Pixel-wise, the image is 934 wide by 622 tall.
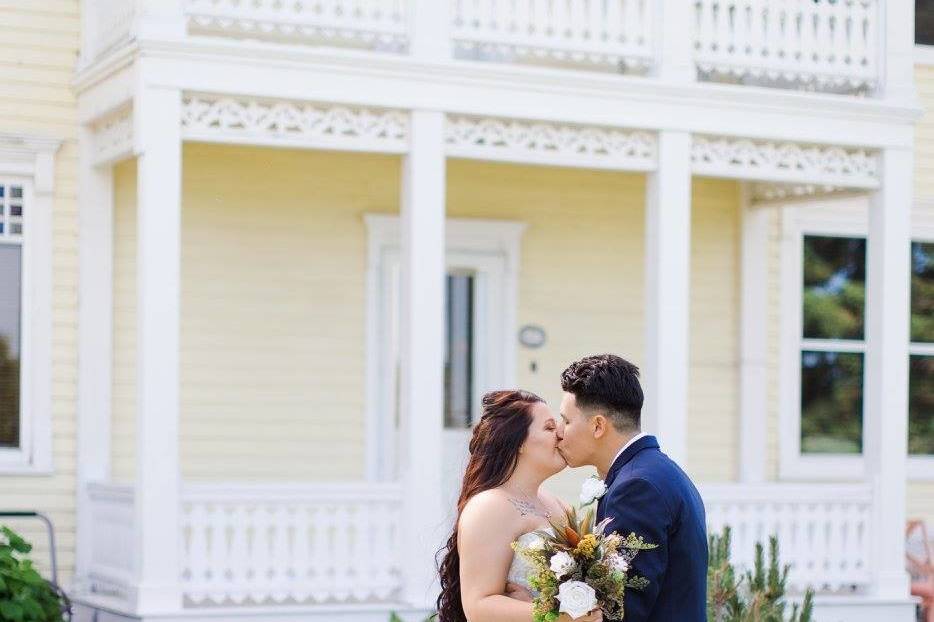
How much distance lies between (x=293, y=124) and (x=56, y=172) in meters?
2.28

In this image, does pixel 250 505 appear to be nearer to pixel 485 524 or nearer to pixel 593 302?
pixel 593 302

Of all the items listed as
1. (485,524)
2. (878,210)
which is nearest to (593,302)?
(878,210)

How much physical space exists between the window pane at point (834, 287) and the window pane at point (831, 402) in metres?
0.24

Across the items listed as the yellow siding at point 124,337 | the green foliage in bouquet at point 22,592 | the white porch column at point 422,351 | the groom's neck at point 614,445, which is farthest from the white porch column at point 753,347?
the groom's neck at point 614,445

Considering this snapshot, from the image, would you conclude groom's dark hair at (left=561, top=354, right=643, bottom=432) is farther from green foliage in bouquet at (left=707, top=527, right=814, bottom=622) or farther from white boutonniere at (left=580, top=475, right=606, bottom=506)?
green foliage in bouquet at (left=707, top=527, right=814, bottom=622)

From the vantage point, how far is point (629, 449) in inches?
188

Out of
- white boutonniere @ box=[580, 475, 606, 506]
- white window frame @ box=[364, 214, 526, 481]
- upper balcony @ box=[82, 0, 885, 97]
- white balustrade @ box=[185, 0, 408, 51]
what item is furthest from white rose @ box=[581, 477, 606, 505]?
white window frame @ box=[364, 214, 526, 481]

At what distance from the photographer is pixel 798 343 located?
14.6 metres

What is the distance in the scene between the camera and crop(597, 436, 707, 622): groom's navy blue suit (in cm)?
454

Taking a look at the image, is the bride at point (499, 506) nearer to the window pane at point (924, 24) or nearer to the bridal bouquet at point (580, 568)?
the bridal bouquet at point (580, 568)

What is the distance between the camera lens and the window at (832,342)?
48.4 ft

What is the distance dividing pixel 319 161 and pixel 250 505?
10.9 ft

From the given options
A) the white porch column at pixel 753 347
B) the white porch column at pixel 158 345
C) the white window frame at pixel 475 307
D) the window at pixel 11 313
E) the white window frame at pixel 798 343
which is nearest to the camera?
the white porch column at pixel 158 345

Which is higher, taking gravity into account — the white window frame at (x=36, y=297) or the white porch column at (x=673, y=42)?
the white porch column at (x=673, y=42)
